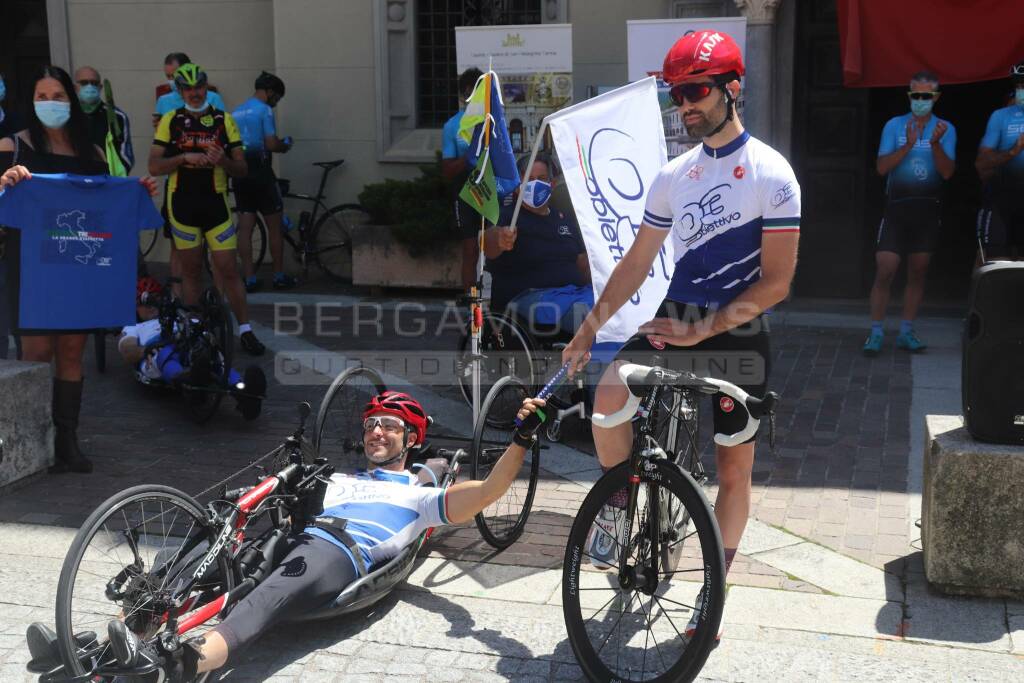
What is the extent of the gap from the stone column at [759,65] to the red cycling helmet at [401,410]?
6092 millimetres

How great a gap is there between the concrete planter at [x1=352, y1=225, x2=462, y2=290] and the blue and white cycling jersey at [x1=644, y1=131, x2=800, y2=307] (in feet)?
22.6

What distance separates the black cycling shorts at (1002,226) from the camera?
340 inches

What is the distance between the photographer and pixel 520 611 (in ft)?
14.8

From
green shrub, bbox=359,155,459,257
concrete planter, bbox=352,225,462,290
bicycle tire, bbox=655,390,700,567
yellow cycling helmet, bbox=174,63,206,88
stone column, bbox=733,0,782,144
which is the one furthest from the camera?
concrete planter, bbox=352,225,462,290

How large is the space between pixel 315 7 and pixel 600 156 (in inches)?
301

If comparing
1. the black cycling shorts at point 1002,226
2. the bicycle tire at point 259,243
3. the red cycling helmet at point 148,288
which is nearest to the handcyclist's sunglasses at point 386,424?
the red cycling helmet at point 148,288

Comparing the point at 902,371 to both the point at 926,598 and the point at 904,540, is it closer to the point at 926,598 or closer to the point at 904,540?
the point at 904,540

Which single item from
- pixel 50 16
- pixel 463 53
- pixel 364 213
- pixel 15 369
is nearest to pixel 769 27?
pixel 463 53

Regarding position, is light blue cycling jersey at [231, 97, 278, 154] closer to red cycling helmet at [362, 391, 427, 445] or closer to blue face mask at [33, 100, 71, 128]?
blue face mask at [33, 100, 71, 128]

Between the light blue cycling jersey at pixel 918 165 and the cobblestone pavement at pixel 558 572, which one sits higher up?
the light blue cycling jersey at pixel 918 165

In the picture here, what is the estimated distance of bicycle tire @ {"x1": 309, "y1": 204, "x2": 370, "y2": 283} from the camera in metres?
12.1

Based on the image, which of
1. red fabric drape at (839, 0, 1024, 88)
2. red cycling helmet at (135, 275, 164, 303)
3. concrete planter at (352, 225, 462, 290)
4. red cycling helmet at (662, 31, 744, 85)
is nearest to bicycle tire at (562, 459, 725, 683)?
red cycling helmet at (662, 31, 744, 85)

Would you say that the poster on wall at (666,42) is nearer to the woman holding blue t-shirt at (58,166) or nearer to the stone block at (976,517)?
the woman holding blue t-shirt at (58,166)

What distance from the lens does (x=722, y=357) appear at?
4.18 meters
